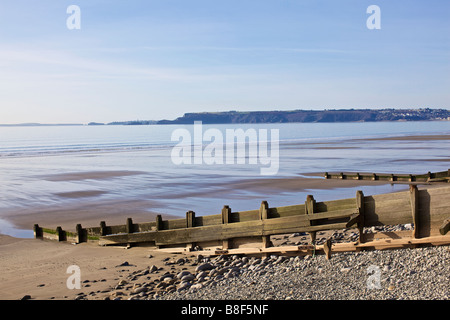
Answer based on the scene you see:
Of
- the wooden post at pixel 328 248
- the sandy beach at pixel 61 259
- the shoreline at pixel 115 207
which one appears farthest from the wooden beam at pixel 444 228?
the shoreline at pixel 115 207

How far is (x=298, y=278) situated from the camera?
32.8 ft

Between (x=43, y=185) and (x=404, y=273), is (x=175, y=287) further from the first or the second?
(x=43, y=185)

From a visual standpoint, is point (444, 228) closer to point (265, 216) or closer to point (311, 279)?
point (311, 279)

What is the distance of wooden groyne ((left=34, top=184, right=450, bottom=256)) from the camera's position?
32.9ft

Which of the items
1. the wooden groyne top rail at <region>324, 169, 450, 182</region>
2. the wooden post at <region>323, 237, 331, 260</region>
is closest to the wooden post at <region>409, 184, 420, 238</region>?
the wooden post at <region>323, 237, 331, 260</region>

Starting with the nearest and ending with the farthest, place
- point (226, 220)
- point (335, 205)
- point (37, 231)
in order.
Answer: point (335, 205) < point (226, 220) < point (37, 231)

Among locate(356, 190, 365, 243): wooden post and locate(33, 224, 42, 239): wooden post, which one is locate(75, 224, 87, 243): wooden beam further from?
locate(356, 190, 365, 243): wooden post

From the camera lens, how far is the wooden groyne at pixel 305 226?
10.0 m

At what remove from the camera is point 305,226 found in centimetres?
1184

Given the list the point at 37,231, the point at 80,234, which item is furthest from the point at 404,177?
the point at 37,231

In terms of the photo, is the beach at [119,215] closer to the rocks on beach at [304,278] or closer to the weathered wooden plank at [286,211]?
the rocks on beach at [304,278]
